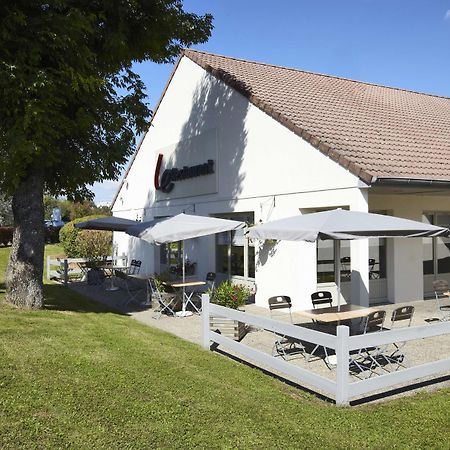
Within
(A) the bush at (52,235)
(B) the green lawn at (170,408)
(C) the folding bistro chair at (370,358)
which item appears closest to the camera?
(B) the green lawn at (170,408)

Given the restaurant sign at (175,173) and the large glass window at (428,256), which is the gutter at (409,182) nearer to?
the large glass window at (428,256)

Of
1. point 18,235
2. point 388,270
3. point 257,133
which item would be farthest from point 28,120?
point 388,270

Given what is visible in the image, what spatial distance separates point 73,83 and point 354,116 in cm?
772

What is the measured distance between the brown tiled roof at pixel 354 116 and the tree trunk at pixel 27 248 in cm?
617

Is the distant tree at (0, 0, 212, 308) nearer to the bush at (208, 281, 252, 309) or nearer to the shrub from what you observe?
the bush at (208, 281, 252, 309)

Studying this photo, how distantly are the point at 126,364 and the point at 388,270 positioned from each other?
7.61 meters

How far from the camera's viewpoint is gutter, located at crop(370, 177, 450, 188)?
9.49 m

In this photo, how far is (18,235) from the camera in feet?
33.4

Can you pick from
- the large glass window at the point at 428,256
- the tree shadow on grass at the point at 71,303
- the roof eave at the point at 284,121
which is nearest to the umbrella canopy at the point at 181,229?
the tree shadow on grass at the point at 71,303

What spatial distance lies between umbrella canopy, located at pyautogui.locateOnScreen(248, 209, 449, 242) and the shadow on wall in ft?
20.0

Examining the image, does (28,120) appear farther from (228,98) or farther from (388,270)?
(388,270)

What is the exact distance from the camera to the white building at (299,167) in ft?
34.6

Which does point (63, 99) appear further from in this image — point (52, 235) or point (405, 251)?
point (52, 235)

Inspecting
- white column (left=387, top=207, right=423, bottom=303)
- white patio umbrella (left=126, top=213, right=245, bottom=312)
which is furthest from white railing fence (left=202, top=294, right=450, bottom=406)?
white column (left=387, top=207, right=423, bottom=303)
